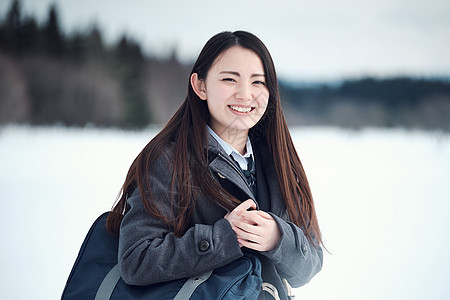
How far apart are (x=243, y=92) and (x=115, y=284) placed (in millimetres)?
537

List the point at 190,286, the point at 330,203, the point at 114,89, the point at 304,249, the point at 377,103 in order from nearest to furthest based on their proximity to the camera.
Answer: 1. the point at 190,286
2. the point at 304,249
3. the point at 330,203
4. the point at 377,103
5. the point at 114,89

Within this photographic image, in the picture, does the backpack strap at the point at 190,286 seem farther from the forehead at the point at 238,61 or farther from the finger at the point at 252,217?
the forehead at the point at 238,61

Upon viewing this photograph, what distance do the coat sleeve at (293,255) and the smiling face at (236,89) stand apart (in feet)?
0.88

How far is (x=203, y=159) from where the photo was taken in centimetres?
109

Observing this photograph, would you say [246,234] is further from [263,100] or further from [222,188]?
[263,100]

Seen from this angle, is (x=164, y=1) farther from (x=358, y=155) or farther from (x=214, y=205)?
(x=214, y=205)

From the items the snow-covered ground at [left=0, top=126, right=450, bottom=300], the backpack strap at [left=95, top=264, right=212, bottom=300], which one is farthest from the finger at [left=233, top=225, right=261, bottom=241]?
the snow-covered ground at [left=0, top=126, right=450, bottom=300]

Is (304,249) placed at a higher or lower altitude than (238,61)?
lower

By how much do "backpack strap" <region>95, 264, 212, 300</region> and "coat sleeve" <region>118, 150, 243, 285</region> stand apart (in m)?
0.01

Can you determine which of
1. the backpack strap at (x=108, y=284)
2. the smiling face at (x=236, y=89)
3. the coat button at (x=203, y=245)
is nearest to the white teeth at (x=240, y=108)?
the smiling face at (x=236, y=89)

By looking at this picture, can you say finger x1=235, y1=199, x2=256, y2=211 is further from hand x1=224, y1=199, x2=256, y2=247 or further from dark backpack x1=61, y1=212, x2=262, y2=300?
dark backpack x1=61, y1=212, x2=262, y2=300

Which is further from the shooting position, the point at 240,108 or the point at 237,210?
the point at 240,108

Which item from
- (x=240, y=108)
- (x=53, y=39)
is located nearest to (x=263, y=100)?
(x=240, y=108)

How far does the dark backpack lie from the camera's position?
0.95 metres
